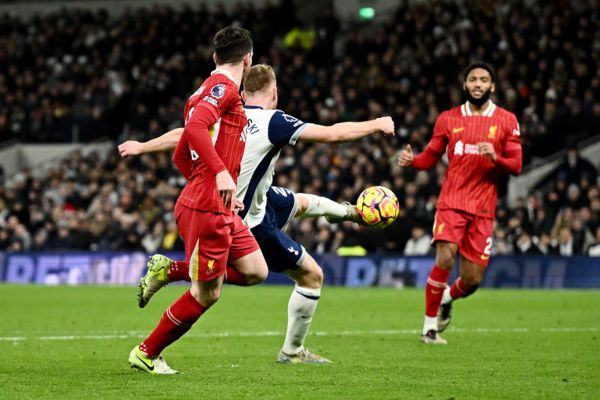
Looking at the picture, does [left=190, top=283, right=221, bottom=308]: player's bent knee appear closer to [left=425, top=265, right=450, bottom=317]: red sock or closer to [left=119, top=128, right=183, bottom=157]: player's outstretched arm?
[left=119, top=128, right=183, bottom=157]: player's outstretched arm

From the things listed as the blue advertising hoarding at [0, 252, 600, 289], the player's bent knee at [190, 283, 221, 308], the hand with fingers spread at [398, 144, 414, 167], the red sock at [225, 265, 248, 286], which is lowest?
the blue advertising hoarding at [0, 252, 600, 289]

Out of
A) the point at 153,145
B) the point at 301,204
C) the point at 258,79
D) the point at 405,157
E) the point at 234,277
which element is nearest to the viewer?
the point at 153,145

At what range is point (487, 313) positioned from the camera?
51.4ft

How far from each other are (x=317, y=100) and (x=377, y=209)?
19.7 meters

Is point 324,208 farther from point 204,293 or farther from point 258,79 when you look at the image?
point 204,293

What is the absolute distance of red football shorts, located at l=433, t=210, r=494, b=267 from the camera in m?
11.4

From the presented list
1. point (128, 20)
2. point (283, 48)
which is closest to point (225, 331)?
point (283, 48)

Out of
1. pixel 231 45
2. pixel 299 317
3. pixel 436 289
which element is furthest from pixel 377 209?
pixel 436 289

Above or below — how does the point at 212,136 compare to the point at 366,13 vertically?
below

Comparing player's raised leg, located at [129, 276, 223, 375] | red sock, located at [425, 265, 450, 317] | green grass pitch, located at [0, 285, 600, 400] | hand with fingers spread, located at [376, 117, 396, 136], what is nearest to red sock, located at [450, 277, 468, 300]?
red sock, located at [425, 265, 450, 317]

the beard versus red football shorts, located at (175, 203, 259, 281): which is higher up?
the beard

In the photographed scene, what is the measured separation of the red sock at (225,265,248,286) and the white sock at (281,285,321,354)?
679 mm

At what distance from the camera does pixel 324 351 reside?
410 inches

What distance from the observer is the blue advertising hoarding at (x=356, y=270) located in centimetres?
2112
